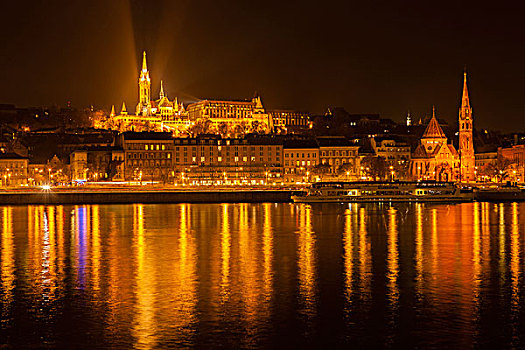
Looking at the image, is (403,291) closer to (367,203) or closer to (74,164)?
(367,203)

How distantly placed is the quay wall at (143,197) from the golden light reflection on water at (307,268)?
2678 centimetres

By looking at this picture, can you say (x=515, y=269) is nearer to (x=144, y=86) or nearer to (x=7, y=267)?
(x=7, y=267)

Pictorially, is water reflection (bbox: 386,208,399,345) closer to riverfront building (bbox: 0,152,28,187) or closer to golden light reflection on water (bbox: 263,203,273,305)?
golden light reflection on water (bbox: 263,203,273,305)

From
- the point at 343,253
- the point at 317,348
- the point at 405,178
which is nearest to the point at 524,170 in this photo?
the point at 405,178

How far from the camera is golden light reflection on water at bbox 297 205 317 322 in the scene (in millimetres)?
19984

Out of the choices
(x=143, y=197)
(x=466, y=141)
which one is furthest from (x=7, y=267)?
(x=466, y=141)

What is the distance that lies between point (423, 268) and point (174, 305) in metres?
9.85

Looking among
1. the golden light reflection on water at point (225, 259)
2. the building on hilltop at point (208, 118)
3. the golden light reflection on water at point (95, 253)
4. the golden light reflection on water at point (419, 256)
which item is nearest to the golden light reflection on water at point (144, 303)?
the golden light reflection on water at point (95, 253)

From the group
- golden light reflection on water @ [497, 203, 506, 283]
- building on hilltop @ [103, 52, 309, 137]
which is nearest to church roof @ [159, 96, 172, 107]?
building on hilltop @ [103, 52, 309, 137]

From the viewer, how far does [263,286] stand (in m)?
22.7

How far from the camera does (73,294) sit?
21781 millimetres

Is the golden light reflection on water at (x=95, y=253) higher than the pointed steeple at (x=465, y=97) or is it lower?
lower

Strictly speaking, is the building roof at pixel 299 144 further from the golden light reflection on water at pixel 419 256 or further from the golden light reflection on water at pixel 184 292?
the golden light reflection on water at pixel 184 292

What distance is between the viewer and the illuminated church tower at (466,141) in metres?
110
